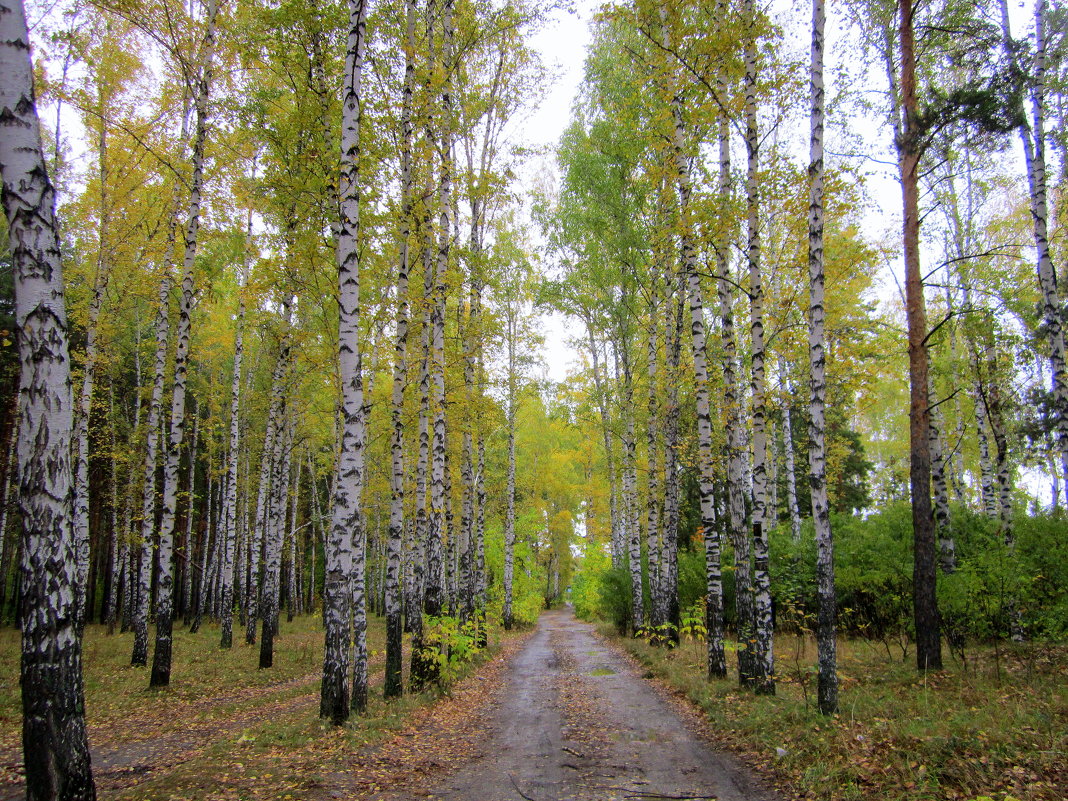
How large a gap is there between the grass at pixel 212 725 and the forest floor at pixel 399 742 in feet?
0.09

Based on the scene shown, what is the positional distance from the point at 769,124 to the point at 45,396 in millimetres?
11403

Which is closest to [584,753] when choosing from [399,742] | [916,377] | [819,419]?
[399,742]

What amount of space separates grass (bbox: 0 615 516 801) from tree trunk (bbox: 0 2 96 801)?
145 cm

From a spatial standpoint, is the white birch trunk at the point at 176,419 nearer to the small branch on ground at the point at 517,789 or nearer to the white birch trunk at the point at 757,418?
the small branch on ground at the point at 517,789

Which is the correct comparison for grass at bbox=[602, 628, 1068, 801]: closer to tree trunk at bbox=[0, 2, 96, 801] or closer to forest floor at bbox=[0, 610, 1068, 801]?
forest floor at bbox=[0, 610, 1068, 801]

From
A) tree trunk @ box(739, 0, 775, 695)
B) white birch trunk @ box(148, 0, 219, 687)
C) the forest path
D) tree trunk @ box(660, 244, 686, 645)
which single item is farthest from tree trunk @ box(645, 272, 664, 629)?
white birch trunk @ box(148, 0, 219, 687)

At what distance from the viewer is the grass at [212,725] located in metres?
5.45

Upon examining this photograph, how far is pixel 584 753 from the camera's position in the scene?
260 inches

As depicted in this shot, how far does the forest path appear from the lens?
5336mm

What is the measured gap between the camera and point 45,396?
4043 millimetres

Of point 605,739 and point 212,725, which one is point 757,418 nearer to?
point 605,739

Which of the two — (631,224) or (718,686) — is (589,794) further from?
(631,224)

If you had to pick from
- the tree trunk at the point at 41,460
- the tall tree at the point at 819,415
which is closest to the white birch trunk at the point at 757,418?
the tall tree at the point at 819,415

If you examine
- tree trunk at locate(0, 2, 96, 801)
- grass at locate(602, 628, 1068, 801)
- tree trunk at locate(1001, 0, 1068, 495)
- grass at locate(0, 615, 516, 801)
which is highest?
tree trunk at locate(1001, 0, 1068, 495)
